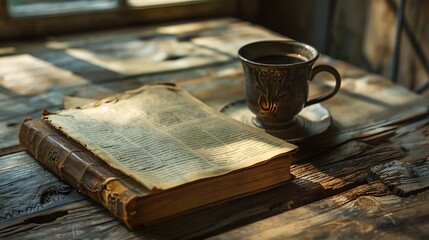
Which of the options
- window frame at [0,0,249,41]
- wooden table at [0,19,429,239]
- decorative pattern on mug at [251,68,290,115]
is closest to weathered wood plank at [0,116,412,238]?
wooden table at [0,19,429,239]

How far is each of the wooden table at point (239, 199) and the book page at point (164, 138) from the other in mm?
56

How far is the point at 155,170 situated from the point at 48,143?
0.19 meters

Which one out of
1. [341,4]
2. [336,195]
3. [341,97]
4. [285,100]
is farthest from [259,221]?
[341,4]

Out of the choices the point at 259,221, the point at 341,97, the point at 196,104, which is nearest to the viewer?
the point at 259,221

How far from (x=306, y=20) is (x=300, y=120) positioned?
1.14m

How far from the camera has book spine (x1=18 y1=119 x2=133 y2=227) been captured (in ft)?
2.38

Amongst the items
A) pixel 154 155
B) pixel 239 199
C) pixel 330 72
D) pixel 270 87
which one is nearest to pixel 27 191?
pixel 154 155

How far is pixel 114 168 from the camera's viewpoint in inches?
30.1

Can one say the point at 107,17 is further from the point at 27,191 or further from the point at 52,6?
the point at 27,191

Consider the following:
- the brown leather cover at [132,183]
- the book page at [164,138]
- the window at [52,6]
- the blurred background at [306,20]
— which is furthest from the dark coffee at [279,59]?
the window at [52,6]

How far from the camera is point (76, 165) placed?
0.79 meters

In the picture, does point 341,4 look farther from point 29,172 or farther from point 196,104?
point 29,172

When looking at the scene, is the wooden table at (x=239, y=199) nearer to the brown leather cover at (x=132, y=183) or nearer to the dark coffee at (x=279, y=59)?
the brown leather cover at (x=132, y=183)

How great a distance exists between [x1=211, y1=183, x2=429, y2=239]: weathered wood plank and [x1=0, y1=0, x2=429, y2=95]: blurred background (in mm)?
947
